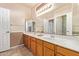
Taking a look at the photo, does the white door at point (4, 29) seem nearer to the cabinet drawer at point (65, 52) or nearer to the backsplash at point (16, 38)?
the backsplash at point (16, 38)

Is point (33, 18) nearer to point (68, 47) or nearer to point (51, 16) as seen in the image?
point (51, 16)

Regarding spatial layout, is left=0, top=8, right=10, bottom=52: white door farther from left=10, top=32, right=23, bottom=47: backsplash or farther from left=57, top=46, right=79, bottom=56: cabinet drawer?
left=57, top=46, right=79, bottom=56: cabinet drawer

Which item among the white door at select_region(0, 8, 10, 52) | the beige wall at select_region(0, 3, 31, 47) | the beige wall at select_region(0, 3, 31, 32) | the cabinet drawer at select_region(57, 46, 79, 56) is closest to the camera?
the cabinet drawer at select_region(57, 46, 79, 56)

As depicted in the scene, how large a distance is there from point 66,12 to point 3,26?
8.26ft

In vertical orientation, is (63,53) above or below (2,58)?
below

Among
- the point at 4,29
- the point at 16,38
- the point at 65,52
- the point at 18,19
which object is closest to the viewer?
the point at 65,52

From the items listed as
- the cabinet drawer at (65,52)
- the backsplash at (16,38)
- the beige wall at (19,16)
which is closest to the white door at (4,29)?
the backsplash at (16,38)

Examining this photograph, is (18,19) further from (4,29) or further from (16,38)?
(4,29)

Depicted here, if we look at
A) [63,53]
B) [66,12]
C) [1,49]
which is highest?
[66,12]

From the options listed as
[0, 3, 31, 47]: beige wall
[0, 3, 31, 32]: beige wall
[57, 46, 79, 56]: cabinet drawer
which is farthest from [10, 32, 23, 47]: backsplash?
[57, 46, 79, 56]: cabinet drawer

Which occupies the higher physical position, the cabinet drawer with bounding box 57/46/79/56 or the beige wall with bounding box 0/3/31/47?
the beige wall with bounding box 0/3/31/47

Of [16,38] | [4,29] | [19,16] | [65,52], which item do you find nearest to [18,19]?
[19,16]

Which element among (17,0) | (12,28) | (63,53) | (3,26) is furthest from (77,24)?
(12,28)

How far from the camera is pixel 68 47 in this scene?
4.74 feet
